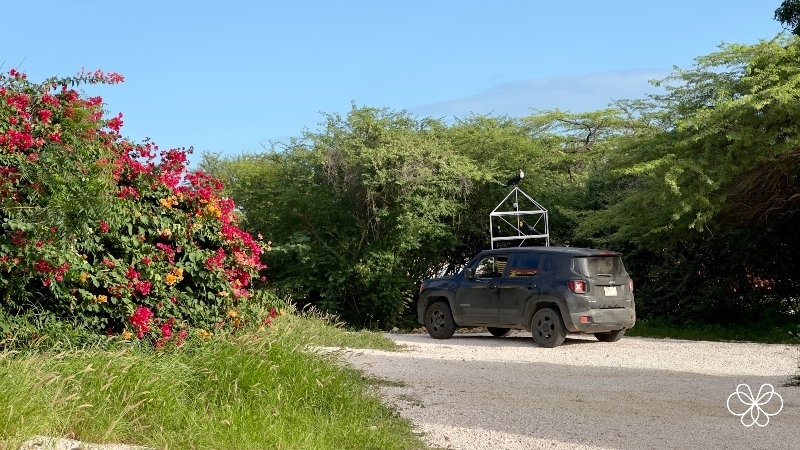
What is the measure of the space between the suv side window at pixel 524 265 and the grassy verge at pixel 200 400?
8.03 metres

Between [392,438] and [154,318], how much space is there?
3606 millimetres

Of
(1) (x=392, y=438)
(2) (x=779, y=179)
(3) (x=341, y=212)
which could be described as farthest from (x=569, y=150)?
(1) (x=392, y=438)

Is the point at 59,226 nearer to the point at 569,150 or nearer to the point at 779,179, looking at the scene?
the point at 779,179

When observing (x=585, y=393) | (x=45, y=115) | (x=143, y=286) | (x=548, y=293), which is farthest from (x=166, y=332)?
(x=548, y=293)

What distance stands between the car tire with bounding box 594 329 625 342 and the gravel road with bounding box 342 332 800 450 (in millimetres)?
1009

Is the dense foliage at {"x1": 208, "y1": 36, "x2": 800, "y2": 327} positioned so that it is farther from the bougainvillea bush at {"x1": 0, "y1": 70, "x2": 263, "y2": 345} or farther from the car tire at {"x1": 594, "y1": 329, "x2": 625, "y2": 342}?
the bougainvillea bush at {"x1": 0, "y1": 70, "x2": 263, "y2": 345}

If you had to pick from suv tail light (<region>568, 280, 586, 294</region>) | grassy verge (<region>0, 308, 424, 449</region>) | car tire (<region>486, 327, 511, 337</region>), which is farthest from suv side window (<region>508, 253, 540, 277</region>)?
grassy verge (<region>0, 308, 424, 449</region>)

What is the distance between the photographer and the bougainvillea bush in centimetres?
917

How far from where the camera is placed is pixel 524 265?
58.4 feet

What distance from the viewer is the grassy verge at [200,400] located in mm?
6992

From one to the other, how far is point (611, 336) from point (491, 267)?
8.24 ft

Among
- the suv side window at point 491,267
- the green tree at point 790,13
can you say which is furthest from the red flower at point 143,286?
the green tree at point 790,13

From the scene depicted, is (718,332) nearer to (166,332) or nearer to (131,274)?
(166,332)

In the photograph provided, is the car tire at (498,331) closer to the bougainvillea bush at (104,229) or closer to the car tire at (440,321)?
the car tire at (440,321)
